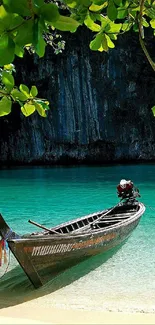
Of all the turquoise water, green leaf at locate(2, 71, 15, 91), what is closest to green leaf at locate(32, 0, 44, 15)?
green leaf at locate(2, 71, 15, 91)

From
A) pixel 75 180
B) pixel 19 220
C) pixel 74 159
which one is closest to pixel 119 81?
pixel 74 159

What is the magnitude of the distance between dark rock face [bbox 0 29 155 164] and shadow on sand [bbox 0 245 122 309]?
2493cm

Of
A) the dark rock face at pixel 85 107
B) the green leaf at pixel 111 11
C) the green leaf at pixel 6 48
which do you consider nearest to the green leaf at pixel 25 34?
the green leaf at pixel 6 48

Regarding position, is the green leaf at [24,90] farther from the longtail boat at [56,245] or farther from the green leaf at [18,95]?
the longtail boat at [56,245]

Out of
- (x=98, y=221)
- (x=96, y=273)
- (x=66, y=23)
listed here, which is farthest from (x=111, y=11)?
(x=98, y=221)

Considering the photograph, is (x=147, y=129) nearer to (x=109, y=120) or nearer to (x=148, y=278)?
(x=109, y=120)

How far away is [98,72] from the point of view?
3062 centimetres

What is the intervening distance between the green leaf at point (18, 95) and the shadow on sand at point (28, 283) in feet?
11.6

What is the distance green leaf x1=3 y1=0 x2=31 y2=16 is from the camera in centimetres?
81

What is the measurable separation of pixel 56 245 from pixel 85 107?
2607 cm

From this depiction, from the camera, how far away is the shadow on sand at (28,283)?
4.65 metres

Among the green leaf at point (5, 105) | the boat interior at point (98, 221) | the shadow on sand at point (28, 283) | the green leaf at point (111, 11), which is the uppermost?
the green leaf at point (111, 11)

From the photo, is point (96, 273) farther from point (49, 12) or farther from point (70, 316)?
point (49, 12)

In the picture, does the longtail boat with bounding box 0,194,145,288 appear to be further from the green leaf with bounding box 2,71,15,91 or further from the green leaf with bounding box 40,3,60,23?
the green leaf with bounding box 40,3,60,23
